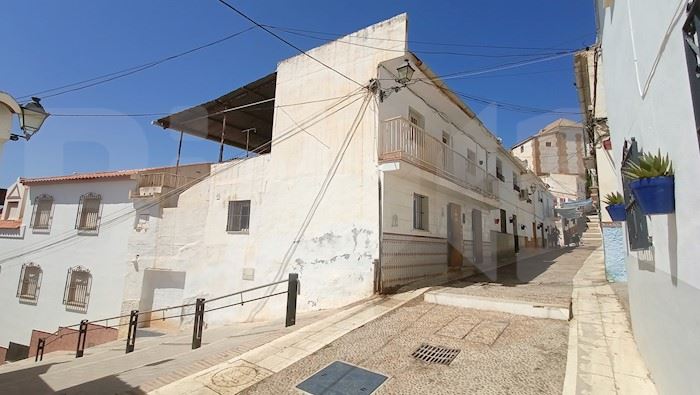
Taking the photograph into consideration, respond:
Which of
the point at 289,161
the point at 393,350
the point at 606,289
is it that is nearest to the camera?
the point at 393,350

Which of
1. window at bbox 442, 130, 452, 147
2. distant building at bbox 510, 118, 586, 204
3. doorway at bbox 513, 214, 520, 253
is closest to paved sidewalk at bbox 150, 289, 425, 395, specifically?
window at bbox 442, 130, 452, 147

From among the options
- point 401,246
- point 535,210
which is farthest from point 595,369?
point 535,210

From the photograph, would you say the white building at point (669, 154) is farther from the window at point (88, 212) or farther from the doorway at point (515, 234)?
the doorway at point (515, 234)

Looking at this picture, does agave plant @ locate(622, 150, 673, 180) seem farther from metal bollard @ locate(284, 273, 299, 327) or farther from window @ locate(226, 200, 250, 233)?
window @ locate(226, 200, 250, 233)

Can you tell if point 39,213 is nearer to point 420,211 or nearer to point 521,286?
point 420,211

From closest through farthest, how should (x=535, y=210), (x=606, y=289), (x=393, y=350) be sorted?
1. (x=393, y=350)
2. (x=606, y=289)
3. (x=535, y=210)

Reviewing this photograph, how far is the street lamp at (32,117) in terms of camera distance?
16.8 ft

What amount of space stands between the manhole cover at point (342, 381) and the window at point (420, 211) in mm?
6796

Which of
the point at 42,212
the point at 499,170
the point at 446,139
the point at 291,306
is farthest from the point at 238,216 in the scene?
the point at 499,170

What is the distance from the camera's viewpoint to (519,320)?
6.03m

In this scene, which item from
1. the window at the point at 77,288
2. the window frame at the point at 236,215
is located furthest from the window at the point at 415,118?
the window at the point at 77,288

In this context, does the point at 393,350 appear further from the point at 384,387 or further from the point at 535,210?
the point at 535,210

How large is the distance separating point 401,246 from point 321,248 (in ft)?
7.27

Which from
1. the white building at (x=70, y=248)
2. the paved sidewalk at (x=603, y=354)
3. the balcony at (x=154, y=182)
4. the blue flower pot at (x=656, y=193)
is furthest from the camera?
the white building at (x=70, y=248)
